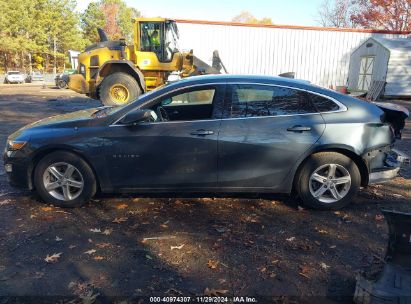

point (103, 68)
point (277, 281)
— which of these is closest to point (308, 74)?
point (103, 68)

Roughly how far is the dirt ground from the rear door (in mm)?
489

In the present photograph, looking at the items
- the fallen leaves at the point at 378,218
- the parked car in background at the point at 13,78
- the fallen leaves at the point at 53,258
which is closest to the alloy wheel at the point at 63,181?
the fallen leaves at the point at 53,258

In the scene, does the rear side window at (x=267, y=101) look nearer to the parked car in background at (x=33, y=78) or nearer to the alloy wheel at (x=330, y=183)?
the alloy wheel at (x=330, y=183)

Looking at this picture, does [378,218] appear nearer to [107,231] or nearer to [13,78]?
[107,231]

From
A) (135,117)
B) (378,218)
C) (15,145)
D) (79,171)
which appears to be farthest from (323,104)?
(15,145)

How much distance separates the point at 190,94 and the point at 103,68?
30.2 feet

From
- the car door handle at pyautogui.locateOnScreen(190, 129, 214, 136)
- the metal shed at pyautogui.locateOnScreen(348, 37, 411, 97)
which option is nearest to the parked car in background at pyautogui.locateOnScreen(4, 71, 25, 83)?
the metal shed at pyautogui.locateOnScreen(348, 37, 411, 97)

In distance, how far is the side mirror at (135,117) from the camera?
4254 millimetres

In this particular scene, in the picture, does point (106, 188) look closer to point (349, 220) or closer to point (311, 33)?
A: point (349, 220)

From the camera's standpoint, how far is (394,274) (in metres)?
2.65

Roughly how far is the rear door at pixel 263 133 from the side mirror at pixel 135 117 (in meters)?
0.88

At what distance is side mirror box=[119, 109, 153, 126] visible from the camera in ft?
14.0

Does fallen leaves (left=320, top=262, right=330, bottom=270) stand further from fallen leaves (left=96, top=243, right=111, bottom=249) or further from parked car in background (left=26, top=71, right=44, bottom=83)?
parked car in background (left=26, top=71, right=44, bottom=83)

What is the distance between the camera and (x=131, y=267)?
326 cm
